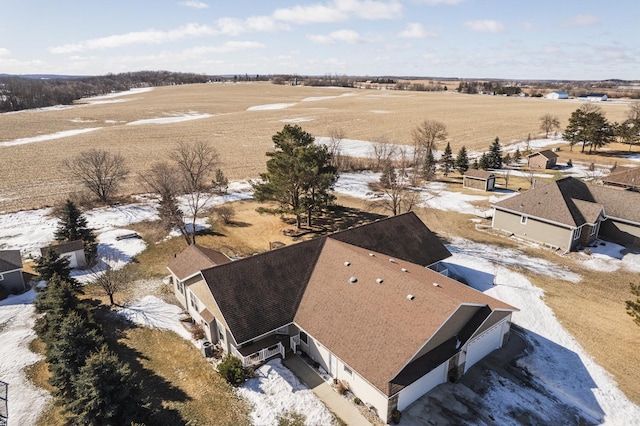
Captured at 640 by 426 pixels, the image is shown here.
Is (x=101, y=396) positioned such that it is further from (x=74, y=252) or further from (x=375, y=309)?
(x=74, y=252)

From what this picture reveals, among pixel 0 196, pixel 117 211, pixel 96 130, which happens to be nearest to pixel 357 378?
pixel 117 211

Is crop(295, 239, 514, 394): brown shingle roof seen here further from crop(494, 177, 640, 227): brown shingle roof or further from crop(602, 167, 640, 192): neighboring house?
crop(602, 167, 640, 192): neighboring house

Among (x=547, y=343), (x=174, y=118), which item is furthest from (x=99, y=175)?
(x=174, y=118)

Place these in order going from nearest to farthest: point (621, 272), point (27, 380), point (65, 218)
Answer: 1. point (27, 380)
2. point (621, 272)
3. point (65, 218)

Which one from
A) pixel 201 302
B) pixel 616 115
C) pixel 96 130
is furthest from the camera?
pixel 616 115

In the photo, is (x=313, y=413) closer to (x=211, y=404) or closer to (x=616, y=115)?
(x=211, y=404)

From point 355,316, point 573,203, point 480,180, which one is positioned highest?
point 573,203

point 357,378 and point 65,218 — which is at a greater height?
point 65,218
